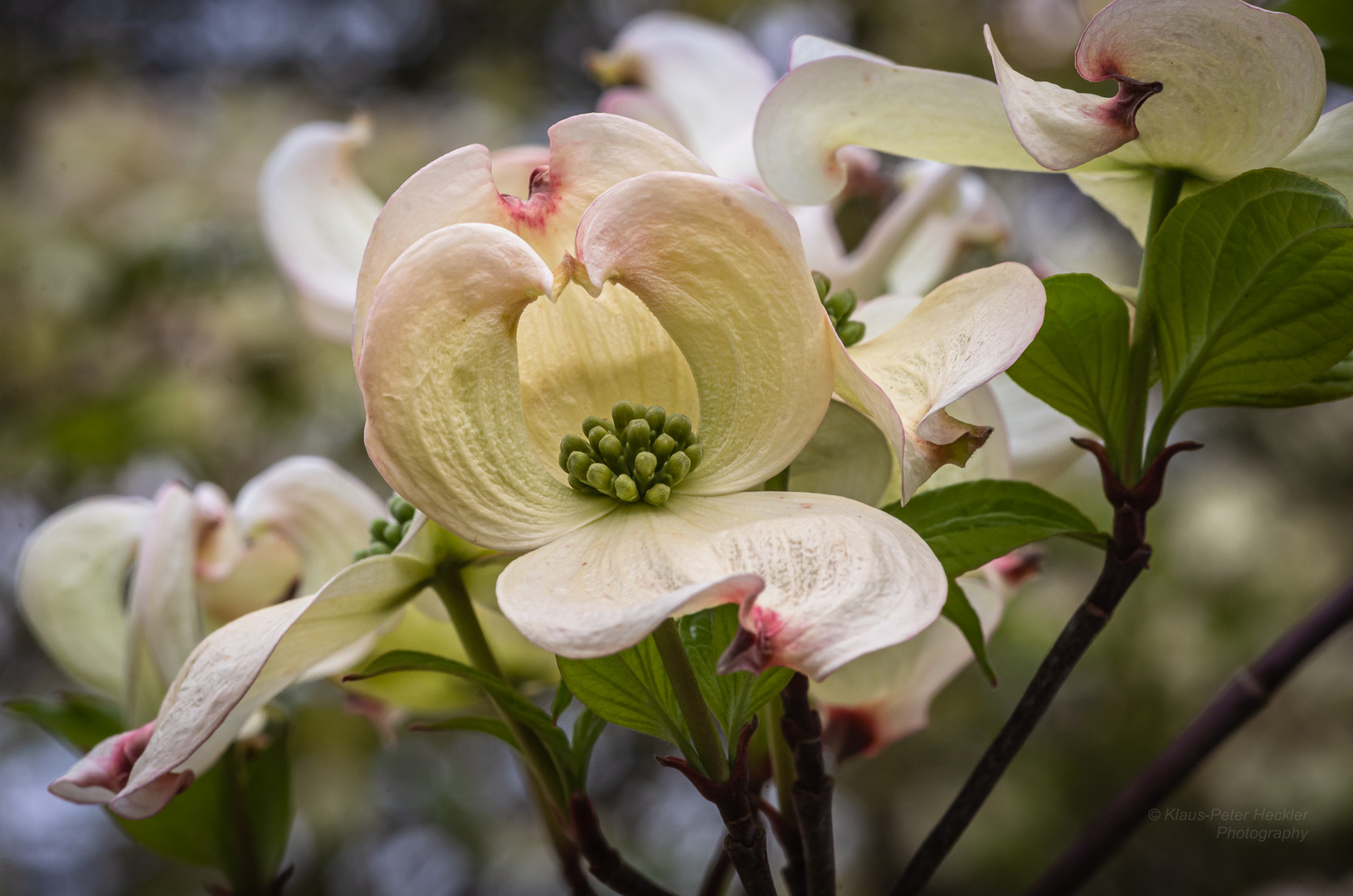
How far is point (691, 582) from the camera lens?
196mm

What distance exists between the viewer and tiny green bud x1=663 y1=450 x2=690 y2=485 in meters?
0.23

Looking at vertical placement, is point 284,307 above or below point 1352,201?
below

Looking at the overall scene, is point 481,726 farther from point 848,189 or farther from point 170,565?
point 848,189

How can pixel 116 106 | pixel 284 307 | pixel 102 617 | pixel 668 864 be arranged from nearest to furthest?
pixel 102 617 → pixel 284 307 → pixel 116 106 → pixel 668 864

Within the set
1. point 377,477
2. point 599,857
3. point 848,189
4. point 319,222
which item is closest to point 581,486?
point 599,857

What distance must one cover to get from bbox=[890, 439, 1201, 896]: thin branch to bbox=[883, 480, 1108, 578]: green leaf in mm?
10

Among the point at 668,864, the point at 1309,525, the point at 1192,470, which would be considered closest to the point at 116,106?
the point at 668,864

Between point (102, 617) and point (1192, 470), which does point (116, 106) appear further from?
point (1192, 470)

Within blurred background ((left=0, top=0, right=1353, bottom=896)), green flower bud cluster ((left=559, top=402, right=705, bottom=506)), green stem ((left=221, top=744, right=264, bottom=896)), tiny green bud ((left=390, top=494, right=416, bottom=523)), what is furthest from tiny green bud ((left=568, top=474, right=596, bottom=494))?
blurred background ((left=0, top=0, right=1353, bottom=896))

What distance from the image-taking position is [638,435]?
0.77 ft

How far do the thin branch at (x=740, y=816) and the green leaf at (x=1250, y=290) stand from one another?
0.45ft

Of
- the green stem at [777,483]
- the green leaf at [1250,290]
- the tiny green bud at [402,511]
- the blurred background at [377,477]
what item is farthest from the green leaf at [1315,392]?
the blurred background at [377,477]

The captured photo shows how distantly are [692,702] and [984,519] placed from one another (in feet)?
0.29

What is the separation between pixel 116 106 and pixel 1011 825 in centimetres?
183
